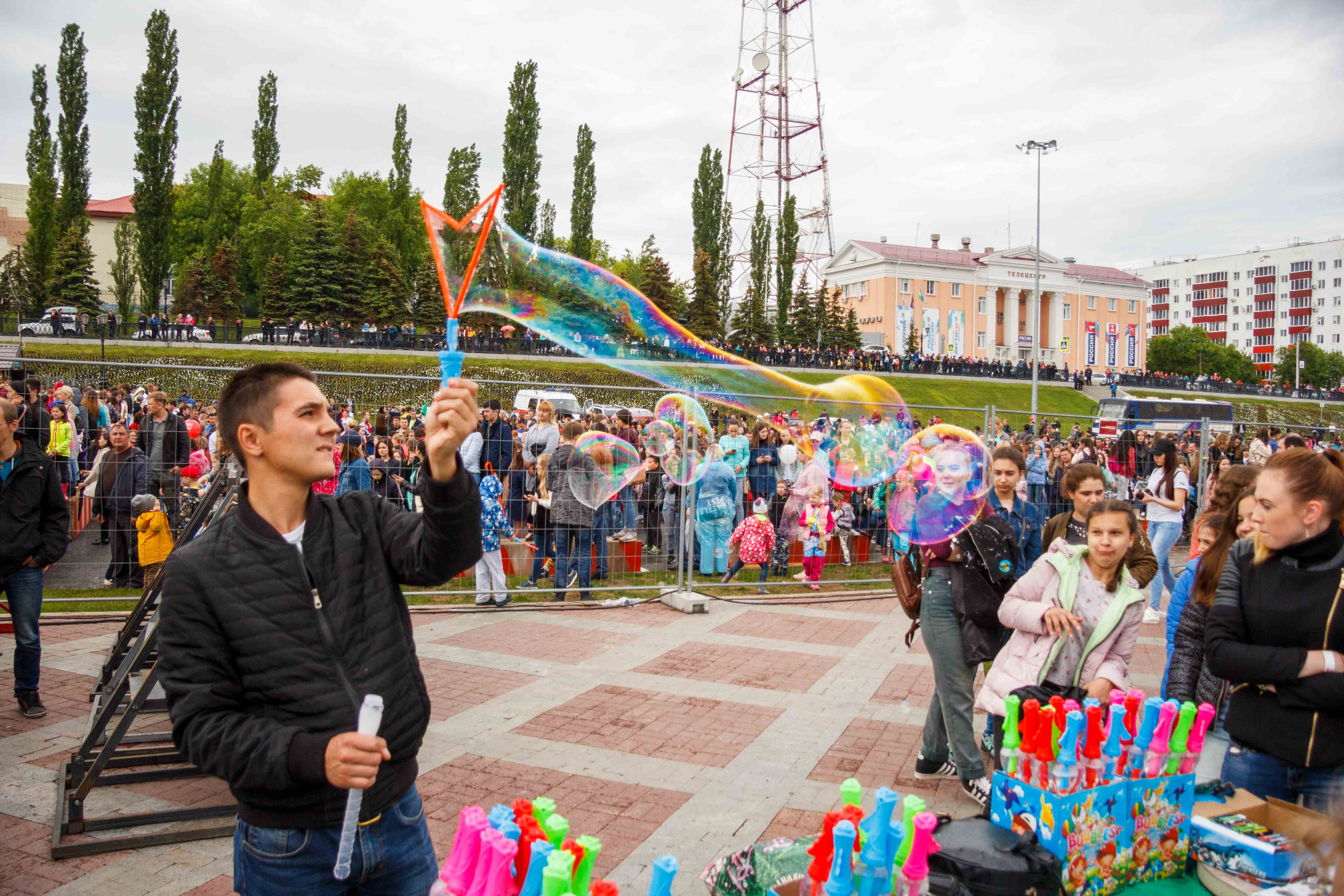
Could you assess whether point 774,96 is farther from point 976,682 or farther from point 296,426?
point 296,426

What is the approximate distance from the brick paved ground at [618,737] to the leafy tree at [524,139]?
139ft

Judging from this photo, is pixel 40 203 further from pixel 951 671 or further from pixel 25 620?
pixel 951 671

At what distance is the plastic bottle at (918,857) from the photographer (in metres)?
2.23

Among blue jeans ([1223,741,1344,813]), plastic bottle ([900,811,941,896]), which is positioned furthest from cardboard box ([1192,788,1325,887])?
plastic bottle ([900,811,941,896])

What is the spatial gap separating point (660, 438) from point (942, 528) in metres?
5.29

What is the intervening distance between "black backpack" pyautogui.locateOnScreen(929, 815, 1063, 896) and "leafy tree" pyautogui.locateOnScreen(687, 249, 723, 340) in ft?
154

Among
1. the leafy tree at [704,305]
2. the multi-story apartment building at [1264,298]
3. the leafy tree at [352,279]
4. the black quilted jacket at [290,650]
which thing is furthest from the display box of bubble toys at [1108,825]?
the multi-story apartment building at [1264,298]

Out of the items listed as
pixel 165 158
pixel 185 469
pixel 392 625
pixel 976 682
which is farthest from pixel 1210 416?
pixel 165 158

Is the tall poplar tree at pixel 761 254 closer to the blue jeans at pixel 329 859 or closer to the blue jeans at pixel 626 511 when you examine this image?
the blue jeans at pixel 626 511

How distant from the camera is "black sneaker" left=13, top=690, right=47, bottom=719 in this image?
567 cm

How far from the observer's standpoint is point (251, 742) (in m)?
1.91

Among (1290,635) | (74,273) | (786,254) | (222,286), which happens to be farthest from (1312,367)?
(1290,635)

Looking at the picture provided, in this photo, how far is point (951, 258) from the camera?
271 feet

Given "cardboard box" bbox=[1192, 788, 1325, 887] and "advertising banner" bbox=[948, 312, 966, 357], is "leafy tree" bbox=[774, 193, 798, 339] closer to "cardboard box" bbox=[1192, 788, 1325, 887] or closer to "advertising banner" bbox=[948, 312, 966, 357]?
"advertising banner" bbox=[948, 312, 966, 357]
